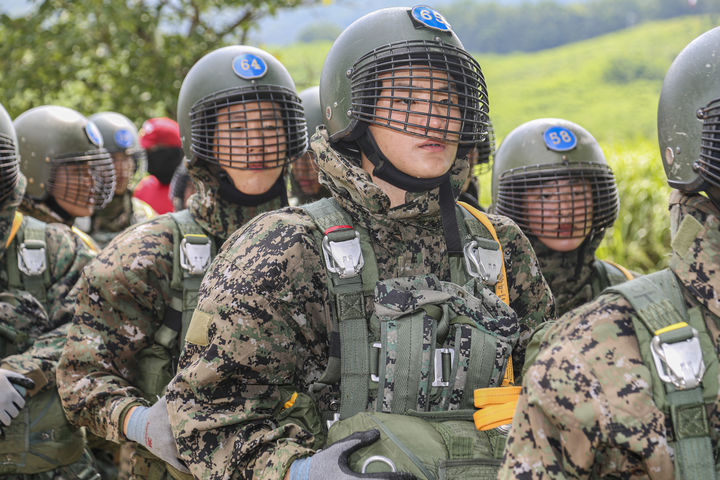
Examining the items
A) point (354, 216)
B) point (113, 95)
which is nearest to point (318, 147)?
point (354, 216)

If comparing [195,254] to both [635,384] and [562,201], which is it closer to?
[562,201]

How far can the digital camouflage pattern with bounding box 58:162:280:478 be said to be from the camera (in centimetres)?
296

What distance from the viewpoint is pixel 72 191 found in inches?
186

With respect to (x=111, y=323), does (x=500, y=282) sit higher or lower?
higher

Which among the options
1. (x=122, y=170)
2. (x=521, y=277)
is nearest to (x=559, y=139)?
(x=521, y=277)

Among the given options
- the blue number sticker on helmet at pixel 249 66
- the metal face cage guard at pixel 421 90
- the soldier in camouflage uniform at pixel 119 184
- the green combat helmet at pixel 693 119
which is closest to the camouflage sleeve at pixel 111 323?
the blue number sticker on helmet at pixel 249 66

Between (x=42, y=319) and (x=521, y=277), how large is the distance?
2.17 meters

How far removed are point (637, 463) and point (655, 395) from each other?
146mm

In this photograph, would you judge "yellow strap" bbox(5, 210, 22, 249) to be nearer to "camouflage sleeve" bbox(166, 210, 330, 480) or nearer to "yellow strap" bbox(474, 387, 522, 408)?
"camouflage sleeve" bbox(166, 210, 330, 480)

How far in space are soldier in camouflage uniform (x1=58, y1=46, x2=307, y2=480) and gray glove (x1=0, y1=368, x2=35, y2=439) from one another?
233mm

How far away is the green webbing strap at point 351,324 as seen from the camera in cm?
212

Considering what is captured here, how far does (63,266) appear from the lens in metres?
3.62

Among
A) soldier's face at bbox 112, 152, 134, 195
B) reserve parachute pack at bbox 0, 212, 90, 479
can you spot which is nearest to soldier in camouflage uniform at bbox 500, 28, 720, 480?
reserve parachute pack at bbox 0, 212, 90, 479

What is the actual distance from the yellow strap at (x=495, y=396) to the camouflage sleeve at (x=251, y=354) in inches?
18.6
